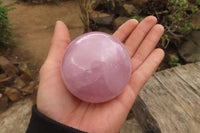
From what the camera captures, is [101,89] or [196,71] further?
[196,71]

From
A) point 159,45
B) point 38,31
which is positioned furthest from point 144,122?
point 38,31

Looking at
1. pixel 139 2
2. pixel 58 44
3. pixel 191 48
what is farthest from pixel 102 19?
pixel 58 44

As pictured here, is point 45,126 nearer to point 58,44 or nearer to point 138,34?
point 58,44

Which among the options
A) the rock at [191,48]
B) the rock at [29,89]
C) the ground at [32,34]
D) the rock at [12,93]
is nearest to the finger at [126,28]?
the ground at [32,34]

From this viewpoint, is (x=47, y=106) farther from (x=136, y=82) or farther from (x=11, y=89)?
(x=11, y=89)

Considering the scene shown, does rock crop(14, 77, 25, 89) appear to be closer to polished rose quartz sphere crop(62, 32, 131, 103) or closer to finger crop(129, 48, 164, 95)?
polished rose quartz sphere crop(62, 32, 131, 103)

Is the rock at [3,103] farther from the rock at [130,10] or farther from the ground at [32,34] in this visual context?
the rock at [130,10]
